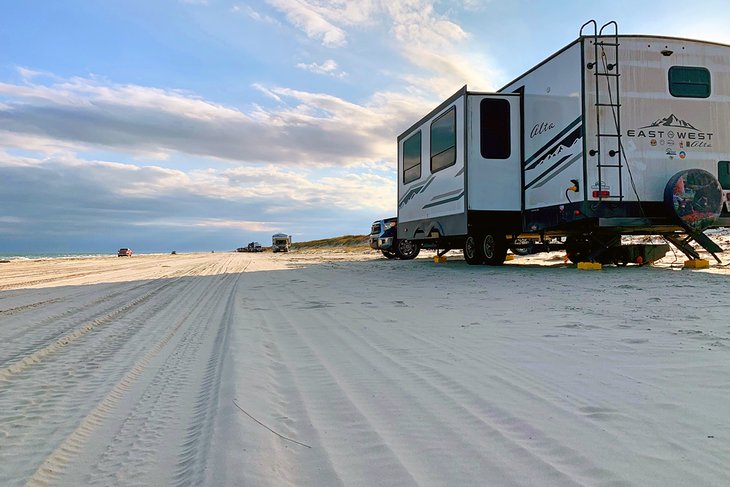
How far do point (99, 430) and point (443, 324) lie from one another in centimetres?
322

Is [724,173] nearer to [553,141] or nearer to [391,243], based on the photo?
[553,141]

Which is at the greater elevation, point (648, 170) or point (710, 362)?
point (648, 170)

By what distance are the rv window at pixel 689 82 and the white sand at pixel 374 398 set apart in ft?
18.9

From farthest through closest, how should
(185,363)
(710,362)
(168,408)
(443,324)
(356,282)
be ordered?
(356,282)
(443,324)
(185,363)
(710,362)
(168,408)

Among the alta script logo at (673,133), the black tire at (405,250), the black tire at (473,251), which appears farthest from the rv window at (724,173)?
the black tire at (405,250)

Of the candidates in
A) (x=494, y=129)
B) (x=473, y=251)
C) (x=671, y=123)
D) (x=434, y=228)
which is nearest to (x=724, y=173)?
(x=671, y=123)

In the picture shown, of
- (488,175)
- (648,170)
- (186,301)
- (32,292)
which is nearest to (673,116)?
(648,170)

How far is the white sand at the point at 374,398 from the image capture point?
1.89 metres

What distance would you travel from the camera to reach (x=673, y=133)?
31.1ft

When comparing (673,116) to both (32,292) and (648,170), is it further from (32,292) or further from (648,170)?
(32,292)

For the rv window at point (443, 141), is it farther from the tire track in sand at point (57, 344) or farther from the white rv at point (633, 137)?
the tire track in sand at point (57, 344)

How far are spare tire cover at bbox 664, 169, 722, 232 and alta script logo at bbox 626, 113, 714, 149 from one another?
650 mm

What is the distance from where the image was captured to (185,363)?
11.4ft

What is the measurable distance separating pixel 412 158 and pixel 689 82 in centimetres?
708
